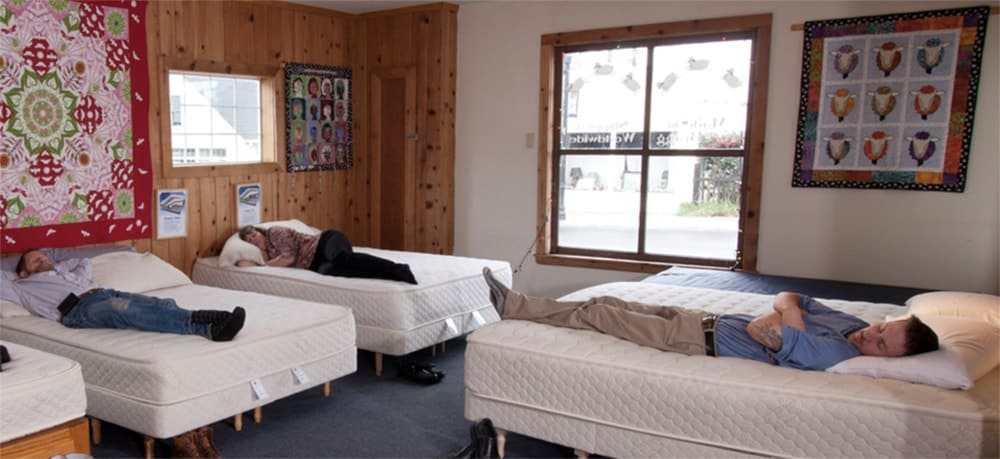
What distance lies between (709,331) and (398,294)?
1762 mm

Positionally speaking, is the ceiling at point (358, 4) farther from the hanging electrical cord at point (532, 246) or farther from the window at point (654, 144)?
the hanging electrical cord at point (532, 246)

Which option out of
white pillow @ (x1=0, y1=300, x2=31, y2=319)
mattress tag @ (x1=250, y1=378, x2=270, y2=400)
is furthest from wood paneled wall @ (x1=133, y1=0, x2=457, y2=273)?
mattress tag @ (x1=250, y1=378, x2=270, y2=400)

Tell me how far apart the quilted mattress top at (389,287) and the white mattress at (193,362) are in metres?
0.36

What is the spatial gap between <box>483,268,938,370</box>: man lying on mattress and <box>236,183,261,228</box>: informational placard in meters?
2.74

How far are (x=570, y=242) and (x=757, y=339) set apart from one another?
2.90 metres

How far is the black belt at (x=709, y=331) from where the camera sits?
252 centimetres

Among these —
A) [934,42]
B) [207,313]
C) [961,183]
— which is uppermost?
[934,42]

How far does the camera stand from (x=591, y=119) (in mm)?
5148

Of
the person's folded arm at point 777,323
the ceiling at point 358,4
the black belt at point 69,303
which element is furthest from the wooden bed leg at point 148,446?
the ceiling at point 358,4

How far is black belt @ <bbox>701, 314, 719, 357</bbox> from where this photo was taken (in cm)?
252

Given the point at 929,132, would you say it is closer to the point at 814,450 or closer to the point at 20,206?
the point at 814,450

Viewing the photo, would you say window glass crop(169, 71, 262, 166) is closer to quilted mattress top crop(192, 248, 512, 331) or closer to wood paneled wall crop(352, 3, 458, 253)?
quilted mattress top crop(192, 248, 512, 331)

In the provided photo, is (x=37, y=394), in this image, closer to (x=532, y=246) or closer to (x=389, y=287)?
(x=389, y=287)

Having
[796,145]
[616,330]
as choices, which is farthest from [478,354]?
[796,145]
